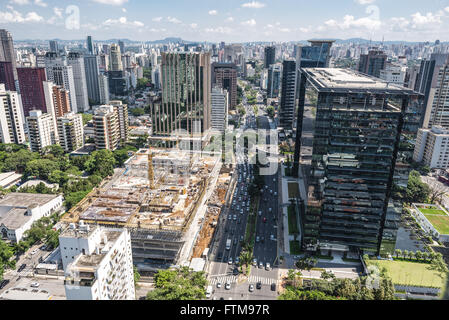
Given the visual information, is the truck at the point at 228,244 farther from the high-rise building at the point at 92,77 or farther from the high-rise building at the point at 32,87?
the high-rise building at the point at 92,77

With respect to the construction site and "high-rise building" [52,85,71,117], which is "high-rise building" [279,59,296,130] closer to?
the construction site

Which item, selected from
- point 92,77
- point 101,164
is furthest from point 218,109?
point 92,77

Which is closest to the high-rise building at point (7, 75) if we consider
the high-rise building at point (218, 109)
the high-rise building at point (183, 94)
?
the high-rise building at point (183, 94)

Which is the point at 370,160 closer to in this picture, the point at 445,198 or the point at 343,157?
the point at 343,157

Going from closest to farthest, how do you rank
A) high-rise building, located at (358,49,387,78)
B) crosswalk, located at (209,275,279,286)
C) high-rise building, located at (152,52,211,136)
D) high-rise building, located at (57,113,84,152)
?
crosswalk, located at (209,275,279,286), high-rise building, located at (152,52,211,136), high-rise building, located at (57,113,84,152), high-rise building, located at (358,49,387,78)

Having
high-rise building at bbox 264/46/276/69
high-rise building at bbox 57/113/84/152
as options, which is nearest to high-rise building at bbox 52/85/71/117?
high-rise building at bbox 57/113/84/152
